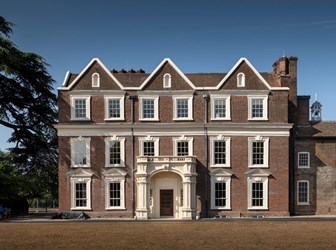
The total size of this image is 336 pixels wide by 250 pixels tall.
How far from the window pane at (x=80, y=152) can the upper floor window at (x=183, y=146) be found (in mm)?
8366

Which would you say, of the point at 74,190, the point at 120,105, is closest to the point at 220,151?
the point at 120,105

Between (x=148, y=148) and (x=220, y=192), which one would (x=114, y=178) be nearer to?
(x=148, y=148)

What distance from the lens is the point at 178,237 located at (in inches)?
1025

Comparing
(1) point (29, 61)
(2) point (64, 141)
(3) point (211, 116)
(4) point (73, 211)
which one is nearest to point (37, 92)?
(1) point (29, 61)

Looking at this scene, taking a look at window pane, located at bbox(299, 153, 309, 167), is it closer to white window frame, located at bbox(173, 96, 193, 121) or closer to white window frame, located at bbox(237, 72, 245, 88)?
white window frame, located at bbox(237, 72, 245, 88)

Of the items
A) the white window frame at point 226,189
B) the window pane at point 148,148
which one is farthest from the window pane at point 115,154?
the white window frame at point 226,189

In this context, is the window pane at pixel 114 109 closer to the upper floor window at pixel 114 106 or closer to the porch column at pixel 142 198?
the upper floor window at pixel 114 106

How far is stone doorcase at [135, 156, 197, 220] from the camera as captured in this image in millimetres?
40906

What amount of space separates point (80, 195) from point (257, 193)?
53.0 feet

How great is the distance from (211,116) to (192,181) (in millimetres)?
6489

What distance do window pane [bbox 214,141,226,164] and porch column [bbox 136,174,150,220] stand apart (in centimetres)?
691

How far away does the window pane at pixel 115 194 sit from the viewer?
4253cm

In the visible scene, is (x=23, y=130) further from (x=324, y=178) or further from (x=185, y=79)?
(x=324, y=178)

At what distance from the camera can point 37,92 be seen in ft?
158
